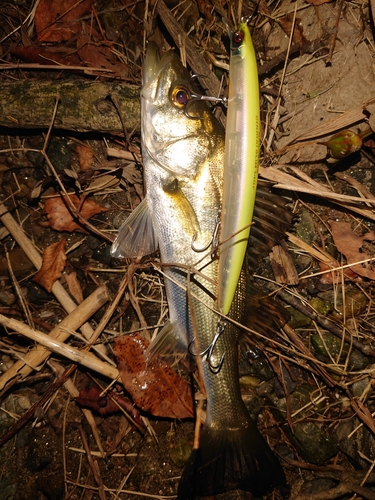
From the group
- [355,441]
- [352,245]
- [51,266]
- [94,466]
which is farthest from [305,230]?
[94,466]

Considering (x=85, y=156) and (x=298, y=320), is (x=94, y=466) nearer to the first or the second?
(x=298, y=320)

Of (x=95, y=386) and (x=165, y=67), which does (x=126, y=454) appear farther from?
(x=165, y=67)

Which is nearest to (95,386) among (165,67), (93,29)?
(165,67)

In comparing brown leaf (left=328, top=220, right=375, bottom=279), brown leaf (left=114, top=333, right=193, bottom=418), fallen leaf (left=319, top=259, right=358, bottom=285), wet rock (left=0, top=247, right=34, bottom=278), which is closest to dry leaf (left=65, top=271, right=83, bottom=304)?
wet rock (left=0, top=247, right=34, bottom=278)

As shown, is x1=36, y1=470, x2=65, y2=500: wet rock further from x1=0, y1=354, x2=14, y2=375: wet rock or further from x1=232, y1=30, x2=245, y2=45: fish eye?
x1=232, y1=30, x2=245, y2=45: fish eye

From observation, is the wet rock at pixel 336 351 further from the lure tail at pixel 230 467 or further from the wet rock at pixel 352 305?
the lure tail at pixel 230 467

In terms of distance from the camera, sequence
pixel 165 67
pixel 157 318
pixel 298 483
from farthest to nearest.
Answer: pixel 157 318, pixel 298 483, pixel 165 67
